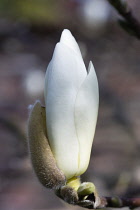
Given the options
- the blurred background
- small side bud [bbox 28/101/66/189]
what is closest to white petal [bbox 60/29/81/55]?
small side bud [bbox 28/101/66/189]

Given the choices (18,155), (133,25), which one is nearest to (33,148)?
(133,25)

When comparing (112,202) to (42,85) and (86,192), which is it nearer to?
(86,192)

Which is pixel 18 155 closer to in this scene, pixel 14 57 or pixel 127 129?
pixel 127 129

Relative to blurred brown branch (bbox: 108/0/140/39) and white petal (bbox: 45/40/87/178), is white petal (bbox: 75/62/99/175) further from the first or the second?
blurred brown branch (bbox: 108/0/140/39)

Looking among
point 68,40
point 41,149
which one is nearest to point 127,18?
point 68,40

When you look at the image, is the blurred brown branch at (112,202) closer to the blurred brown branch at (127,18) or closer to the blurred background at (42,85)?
the blurred brown branch at (127,18)
